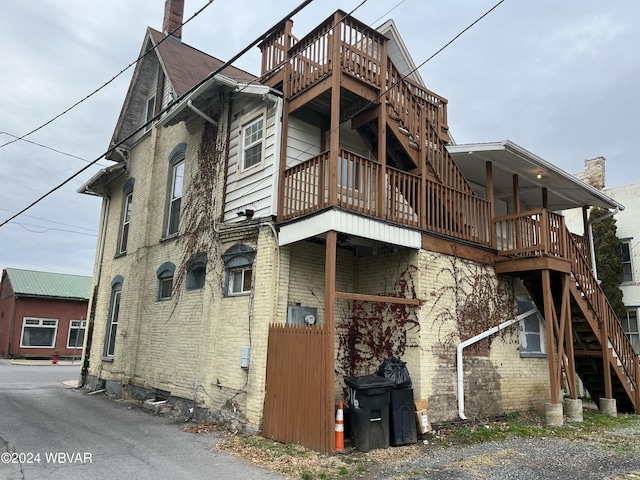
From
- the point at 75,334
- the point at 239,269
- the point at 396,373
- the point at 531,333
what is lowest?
the point at 396,373

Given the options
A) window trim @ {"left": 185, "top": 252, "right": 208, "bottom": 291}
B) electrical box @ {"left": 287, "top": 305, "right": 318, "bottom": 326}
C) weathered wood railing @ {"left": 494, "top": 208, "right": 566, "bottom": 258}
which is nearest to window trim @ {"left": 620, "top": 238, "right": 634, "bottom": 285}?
weathered wood railing @ {"left": 494, "top": 208, "right": 566, "bottom": 258}

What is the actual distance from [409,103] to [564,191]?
6.33 meters

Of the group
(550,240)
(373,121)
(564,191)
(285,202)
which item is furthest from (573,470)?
(564,191)

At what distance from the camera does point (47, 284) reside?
31.5 m

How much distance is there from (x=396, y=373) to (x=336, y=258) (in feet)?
10.0

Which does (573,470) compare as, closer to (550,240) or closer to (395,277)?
(395,277)

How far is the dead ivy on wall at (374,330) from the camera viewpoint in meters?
9.46

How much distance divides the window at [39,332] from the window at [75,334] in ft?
2.78

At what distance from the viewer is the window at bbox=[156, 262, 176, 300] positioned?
12.7m

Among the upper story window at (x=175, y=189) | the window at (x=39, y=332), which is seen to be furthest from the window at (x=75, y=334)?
the upper story window at (x=175, y=189)

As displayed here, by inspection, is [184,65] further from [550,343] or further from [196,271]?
[550,343]

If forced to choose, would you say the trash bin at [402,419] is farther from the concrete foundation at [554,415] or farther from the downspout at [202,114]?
the downspout at [202,114]

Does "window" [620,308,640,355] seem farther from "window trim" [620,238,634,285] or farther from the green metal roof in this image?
the green metal roof

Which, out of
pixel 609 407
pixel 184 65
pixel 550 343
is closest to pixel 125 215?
pixel 184 65
